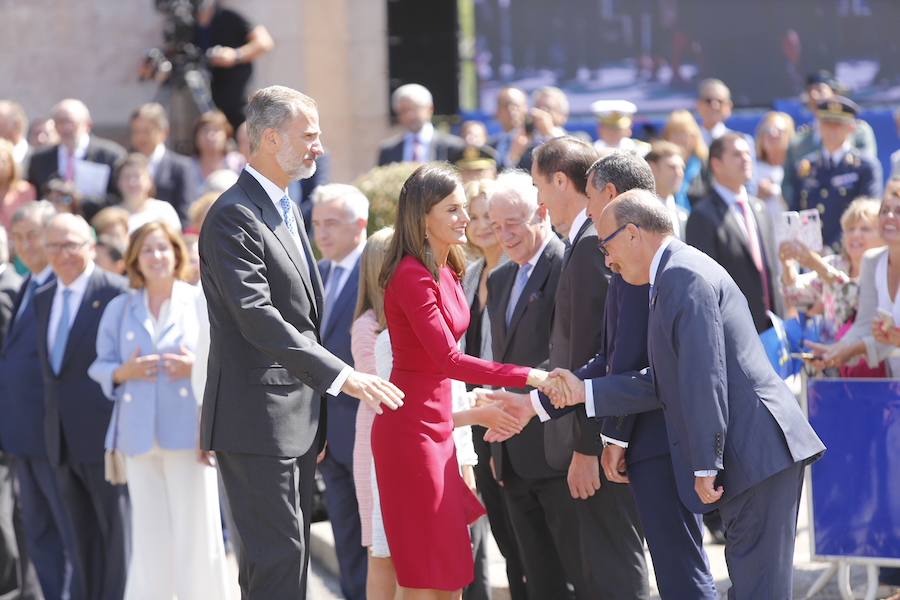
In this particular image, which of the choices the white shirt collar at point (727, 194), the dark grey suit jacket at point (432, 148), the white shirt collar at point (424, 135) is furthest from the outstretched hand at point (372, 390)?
the white shirt collar at point (424, 135)

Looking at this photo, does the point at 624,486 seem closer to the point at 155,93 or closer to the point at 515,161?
the point at 515,161

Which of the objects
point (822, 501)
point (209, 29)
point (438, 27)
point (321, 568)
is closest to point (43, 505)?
point (321, 568)

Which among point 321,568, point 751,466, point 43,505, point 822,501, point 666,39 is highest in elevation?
point 666,39

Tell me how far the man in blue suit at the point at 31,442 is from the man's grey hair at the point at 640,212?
401cm

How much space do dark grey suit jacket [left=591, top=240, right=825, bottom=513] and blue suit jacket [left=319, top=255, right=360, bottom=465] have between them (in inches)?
90.3

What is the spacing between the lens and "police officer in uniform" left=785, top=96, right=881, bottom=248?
32.6ft

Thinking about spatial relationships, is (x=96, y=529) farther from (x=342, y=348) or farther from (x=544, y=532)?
(x=544, y=532)

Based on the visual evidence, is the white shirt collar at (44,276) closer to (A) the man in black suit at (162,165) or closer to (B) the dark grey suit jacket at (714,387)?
(A) the man in black suit at (162,165)

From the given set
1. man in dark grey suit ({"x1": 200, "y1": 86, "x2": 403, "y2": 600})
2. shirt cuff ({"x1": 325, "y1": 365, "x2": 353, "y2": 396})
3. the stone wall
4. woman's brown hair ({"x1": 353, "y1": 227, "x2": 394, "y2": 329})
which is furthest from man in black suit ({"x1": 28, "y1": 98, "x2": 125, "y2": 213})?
shirt cuff ({"x1": 325, "y1": 365, "x2": 353, "y2": 396})

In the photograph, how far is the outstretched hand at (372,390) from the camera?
5.15m

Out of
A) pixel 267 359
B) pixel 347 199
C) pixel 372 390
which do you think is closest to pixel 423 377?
pixel 372 390

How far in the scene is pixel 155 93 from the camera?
13.5 metres

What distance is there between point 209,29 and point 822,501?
7665 millimetres

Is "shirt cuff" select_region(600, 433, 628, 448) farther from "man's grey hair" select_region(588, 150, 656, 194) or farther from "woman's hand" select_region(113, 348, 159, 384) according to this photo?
"woman's hand" select_region(113, 348, 159, 384)
